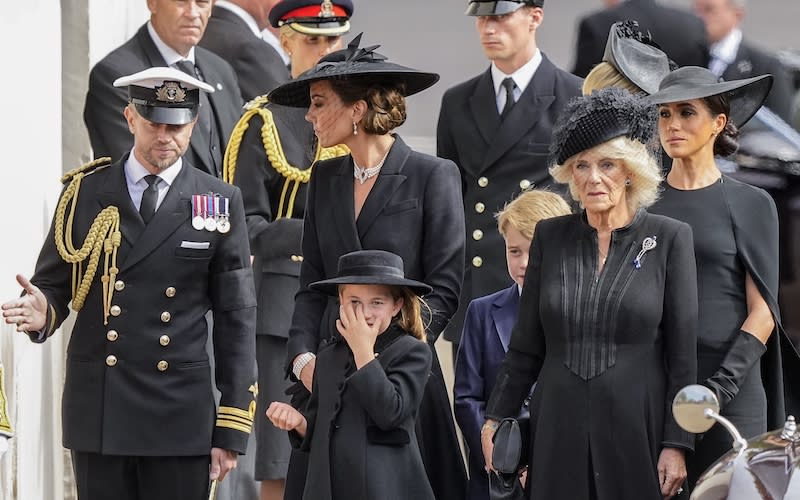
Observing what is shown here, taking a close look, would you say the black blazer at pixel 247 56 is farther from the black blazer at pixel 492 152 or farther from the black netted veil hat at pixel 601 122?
the black netted veil hat at pixel 601 122

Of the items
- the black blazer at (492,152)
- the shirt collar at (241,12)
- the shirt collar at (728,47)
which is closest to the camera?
the black blazer at (492,152)

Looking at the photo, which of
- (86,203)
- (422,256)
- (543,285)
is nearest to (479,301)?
(422,256)

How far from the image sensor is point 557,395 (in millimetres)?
5078

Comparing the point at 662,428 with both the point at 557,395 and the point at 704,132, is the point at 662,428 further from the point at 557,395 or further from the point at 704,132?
the point at 704,132

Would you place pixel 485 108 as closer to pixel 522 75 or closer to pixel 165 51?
pixel 522 75

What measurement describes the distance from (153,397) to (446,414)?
0.97m

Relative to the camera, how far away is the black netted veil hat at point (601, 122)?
5.20 metres

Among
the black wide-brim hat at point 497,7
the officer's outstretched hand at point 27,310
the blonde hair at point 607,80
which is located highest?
the black wide-brim hat at point 497,7

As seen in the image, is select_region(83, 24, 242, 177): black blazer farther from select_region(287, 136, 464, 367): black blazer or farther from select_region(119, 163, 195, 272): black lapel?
select_region(287, 136, 464, 367): black blazer

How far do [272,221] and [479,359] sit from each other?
1477 millimetres

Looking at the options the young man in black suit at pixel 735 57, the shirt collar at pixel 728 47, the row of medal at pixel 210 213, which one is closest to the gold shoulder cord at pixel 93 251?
the row of medal at pixel 210 213

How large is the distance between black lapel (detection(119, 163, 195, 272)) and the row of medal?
26 millimetres

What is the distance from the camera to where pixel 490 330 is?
592 cm

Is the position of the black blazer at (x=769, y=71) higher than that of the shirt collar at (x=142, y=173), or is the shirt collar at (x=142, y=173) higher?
the black blazer at (x=769, y=71)
